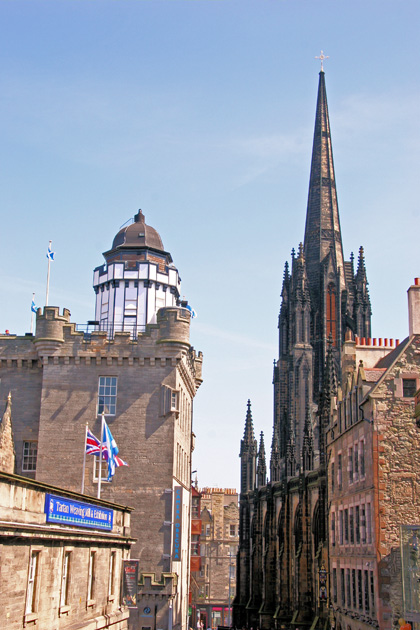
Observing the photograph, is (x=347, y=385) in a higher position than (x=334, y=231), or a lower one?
lower

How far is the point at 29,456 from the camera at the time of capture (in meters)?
38.0

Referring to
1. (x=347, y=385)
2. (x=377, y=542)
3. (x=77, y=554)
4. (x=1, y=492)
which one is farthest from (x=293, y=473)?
(x=1, y=492)

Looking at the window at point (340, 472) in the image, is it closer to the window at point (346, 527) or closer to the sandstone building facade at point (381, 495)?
the sandstone building facade at point (381, 495)

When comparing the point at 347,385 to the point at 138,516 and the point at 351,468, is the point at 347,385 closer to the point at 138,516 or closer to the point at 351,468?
the point at 351,468

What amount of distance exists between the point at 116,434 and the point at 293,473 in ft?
92.6

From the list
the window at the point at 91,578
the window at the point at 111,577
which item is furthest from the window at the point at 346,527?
the window at the point at 91,578

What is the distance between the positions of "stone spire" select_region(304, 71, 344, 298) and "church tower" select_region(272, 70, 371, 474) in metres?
0.13

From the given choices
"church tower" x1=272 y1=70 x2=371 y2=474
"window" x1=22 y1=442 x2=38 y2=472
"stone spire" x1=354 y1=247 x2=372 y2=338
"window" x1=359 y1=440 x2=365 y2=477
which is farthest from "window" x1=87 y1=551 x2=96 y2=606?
"stone spire" x1=354 y1=247 x2=372 y2=338

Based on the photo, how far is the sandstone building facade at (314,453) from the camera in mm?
32688

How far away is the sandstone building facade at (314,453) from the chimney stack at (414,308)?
20 cm

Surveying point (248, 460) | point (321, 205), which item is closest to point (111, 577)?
point (248, 460)

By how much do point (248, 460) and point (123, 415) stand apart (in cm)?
4570

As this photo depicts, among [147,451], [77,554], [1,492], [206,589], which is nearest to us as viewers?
[1,492]

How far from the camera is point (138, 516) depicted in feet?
118
